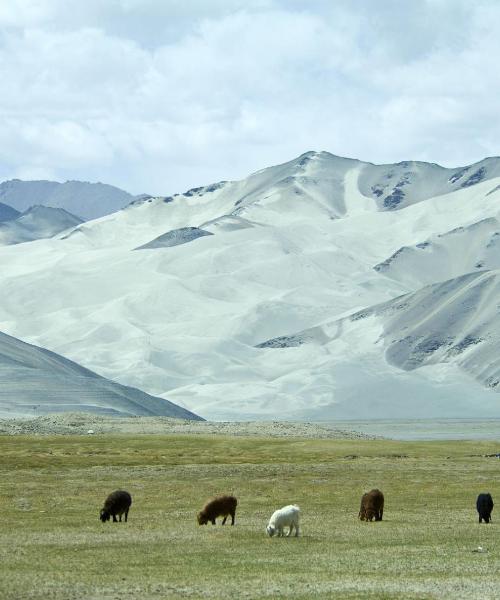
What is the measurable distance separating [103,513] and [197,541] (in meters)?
8.81

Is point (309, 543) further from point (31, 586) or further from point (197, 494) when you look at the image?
point (197, 494)

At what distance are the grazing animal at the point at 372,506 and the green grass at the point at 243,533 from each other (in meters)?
0.97

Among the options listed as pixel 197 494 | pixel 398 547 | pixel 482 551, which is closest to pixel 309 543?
pixel 398 547

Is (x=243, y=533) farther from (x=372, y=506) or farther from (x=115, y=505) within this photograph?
(x=372, y=506)

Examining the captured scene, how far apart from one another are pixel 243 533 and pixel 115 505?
272 inches

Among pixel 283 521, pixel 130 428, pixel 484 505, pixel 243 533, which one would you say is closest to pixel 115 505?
pixel 243 533

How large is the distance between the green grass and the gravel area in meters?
65.1

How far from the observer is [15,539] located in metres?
41.4

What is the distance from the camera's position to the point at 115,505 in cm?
4897

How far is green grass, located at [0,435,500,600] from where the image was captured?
100 ft

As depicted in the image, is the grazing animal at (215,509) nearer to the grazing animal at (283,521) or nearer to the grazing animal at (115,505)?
the grazing animal at (115,505)

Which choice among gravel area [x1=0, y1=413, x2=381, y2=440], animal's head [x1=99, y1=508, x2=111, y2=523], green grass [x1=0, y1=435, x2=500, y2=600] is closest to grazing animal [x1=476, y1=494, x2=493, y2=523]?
green grass [x1=0, y1=435, x2=500, y2=600]

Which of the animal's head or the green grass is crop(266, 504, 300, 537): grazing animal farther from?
the animal's head

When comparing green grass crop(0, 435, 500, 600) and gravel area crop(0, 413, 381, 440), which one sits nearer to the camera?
green grass crop(0, 435, 500, 600)
